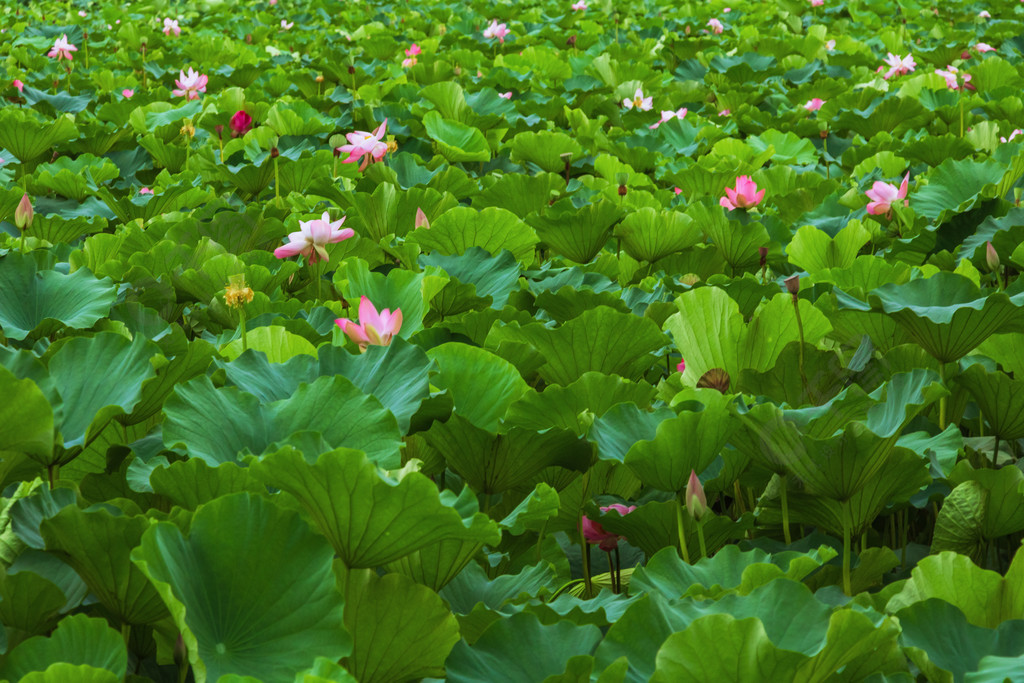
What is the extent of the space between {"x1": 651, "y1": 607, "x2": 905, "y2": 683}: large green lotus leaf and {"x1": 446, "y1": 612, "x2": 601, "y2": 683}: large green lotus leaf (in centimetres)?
10

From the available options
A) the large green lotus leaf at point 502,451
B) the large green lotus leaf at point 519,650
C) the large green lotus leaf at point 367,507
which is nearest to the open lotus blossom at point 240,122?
the large green lotus leaf at point 502,451

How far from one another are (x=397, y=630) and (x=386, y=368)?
35 centimetres

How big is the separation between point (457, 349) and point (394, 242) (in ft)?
2.38

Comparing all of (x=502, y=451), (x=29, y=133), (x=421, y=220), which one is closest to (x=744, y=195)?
(x=421, y=220)

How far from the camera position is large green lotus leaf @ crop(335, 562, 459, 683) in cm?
74

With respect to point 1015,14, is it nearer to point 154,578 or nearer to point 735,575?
point 735,575

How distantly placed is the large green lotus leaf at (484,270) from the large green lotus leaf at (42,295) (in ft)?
1.55

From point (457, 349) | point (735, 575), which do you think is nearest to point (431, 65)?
point (457, 349)

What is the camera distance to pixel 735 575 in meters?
0.83

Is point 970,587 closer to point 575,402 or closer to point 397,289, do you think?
point 575,402

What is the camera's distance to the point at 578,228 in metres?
1.75

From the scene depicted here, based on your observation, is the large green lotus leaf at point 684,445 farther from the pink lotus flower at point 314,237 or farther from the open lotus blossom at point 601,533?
the pink lotus flower at point 314,237

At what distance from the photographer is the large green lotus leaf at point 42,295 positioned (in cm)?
128

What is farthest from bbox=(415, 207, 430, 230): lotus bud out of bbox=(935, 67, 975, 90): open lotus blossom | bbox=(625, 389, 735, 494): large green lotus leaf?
bbox=(935, 67, 975, 90): open lotus blossom
